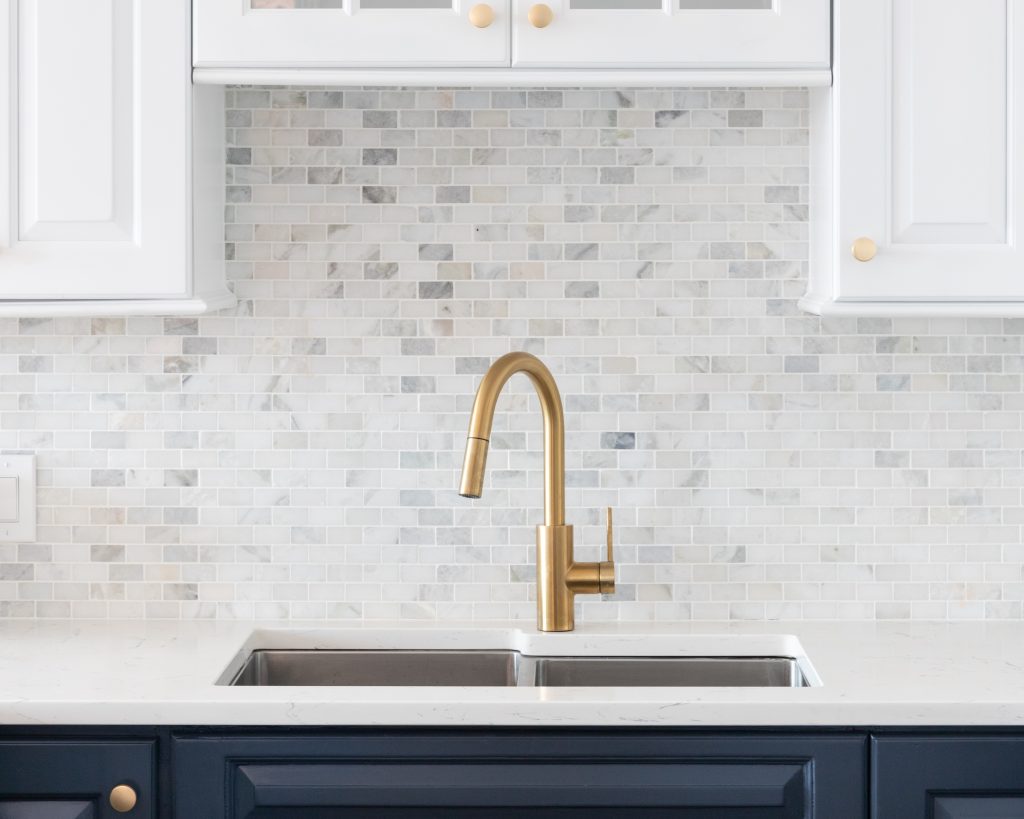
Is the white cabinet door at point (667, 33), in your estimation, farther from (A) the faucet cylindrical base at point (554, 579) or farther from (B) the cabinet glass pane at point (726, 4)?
(A) the faucet cylindrical base at point (554, 579)

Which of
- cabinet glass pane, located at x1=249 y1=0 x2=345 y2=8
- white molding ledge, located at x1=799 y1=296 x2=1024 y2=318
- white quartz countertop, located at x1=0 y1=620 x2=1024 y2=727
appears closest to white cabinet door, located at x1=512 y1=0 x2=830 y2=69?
cabinet glass pane, located at x1=249 y1=0 x2=345 y2=8

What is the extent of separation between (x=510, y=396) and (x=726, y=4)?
0.71 meters

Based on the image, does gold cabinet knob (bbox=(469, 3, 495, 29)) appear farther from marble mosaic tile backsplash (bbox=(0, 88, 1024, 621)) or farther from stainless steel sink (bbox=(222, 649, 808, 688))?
stainless steel sink (bbox=(222, 649, 808, 688))

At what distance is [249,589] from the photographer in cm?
196

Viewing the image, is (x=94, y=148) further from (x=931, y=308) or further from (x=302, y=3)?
(x=931, y=308)

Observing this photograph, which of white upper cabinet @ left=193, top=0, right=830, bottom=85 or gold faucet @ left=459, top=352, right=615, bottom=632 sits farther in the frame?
gold faucet @ left=459, top=352, right=615, bottom=632

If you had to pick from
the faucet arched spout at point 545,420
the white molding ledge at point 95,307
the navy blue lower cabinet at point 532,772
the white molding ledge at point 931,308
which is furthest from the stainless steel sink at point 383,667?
the white molding ledge at point 931,308

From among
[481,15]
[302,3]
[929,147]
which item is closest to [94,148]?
[302,3]

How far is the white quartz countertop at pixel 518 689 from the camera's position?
4.70 ft

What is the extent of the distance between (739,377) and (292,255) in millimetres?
798

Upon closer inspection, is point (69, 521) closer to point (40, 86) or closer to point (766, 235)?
point (40, 86)

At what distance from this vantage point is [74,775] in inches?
57.3

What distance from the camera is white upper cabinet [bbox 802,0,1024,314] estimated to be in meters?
1.62

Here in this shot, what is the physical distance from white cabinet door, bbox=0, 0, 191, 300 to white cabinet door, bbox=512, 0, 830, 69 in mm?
527
